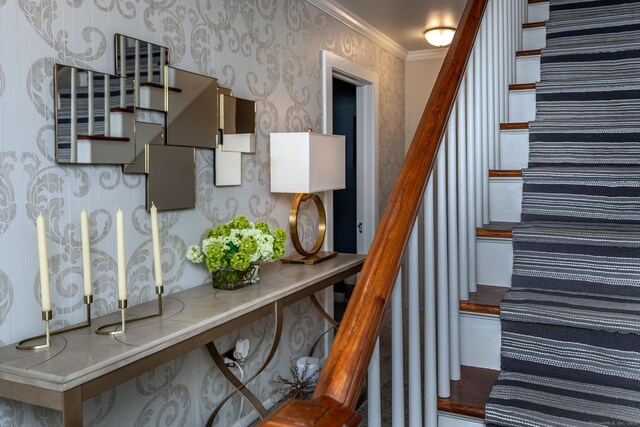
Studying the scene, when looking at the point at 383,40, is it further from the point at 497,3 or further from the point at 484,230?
the point at 484,230

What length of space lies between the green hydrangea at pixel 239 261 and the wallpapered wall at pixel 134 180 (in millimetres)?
273

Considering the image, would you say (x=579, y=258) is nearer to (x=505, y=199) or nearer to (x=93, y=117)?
(x=505, y=199)

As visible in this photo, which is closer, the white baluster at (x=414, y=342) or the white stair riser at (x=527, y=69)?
the white baluster at (x=414, y=342)

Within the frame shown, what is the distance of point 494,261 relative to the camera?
6.08 feet

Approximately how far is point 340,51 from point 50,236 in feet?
8.53

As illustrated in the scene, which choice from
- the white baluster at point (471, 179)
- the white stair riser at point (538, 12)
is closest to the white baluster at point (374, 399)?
the white baluster at point (471, 179)

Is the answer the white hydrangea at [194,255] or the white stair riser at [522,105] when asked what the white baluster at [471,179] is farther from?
the white hydrangea at [194,255]

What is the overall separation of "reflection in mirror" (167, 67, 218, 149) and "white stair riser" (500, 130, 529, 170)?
125cm

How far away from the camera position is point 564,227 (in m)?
1.85

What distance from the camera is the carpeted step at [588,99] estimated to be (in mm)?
2207

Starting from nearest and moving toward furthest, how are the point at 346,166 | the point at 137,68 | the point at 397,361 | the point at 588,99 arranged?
the point at 397,361 < the point at 137,68 < the point at 588,99 < the point at 346,166

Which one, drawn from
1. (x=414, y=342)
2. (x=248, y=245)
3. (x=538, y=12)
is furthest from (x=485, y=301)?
(x=538, y=12)

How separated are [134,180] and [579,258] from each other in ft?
5.23

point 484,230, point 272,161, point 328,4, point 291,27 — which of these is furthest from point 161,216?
point 328,4
